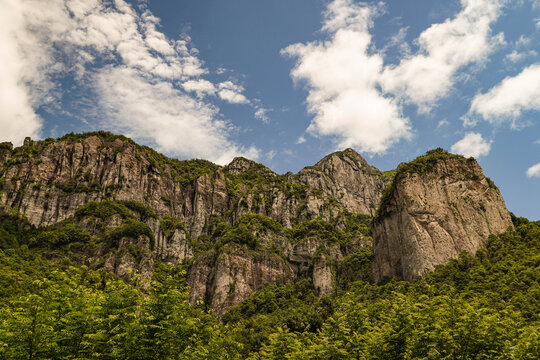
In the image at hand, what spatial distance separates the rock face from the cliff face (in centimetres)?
2860

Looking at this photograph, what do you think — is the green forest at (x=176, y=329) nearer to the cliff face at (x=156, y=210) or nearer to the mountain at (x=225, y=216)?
the mountain at (x=225, y=216)

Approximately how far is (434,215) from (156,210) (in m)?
92.4

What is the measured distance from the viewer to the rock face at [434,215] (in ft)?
232

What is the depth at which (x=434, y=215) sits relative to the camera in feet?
242

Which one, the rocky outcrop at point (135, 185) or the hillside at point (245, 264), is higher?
the rocky outcrop at point (135, 185)

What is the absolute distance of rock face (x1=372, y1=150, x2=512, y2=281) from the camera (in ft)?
232

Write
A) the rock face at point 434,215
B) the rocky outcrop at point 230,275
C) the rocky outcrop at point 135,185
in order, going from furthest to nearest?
the rocky outcrop at point 135,185 < the rocky outcrop at point 230,275 < the rock face at point 434,215

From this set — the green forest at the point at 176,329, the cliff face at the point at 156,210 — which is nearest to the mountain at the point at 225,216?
the cliff face at the point at 156,210

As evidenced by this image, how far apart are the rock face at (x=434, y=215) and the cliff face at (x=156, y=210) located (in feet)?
93.8

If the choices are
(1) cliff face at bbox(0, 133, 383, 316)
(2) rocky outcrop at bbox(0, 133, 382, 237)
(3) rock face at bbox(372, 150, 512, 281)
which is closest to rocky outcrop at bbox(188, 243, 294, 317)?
(1) cliff face at bbox(0, 133, 383, 316)

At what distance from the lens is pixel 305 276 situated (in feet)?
376

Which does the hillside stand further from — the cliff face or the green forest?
the cliff face

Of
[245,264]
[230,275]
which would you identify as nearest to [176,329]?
[230,275]

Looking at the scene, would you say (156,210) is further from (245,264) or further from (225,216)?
(245,264)
